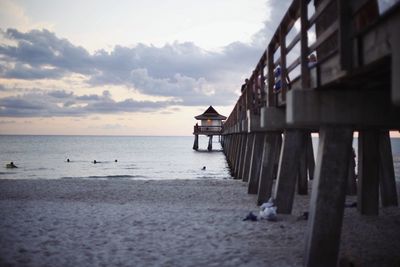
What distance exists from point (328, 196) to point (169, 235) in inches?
132

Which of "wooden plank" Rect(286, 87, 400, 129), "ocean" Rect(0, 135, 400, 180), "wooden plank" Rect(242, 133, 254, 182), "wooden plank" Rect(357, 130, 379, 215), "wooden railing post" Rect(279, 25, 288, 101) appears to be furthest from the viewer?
"ocean" Rect(0, 135, 400, 180)

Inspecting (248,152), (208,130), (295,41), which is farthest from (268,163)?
(208,130)

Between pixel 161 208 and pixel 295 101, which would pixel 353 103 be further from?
pixel 161 208

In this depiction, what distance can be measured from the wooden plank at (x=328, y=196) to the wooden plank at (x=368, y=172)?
3828 mm

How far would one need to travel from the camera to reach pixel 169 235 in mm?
6828

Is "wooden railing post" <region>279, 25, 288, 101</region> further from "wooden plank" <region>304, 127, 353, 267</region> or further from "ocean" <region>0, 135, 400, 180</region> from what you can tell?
"ocean" <region>0, 135, 400, 180</region>

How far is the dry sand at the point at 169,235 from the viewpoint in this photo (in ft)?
17.7

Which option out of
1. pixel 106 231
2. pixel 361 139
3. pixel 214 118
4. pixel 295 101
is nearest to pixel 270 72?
pixel 361 139

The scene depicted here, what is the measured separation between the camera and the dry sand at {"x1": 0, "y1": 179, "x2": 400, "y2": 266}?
539 cm

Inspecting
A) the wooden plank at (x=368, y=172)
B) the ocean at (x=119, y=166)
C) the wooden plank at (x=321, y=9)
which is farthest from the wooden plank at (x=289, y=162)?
the ocean at (x=119, y=166)

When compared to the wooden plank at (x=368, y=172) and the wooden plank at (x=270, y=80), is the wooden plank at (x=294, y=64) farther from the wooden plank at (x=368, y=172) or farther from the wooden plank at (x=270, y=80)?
the wooden plank at (x=368, y=172)

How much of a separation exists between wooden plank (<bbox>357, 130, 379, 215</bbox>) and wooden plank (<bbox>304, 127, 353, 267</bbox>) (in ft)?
12.6

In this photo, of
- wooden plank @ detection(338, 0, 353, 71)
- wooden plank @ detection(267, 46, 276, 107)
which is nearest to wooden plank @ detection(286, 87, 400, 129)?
wooden plank @ detection(338, 0, 353, 71)

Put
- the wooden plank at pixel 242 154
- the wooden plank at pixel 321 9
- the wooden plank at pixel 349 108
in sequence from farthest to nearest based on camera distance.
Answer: the wooden plank at pixel 242 154, the wooden plank at pixel 349 108, the wooden plank at pixel 321 9
